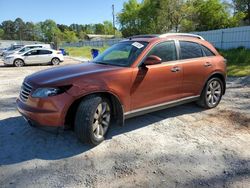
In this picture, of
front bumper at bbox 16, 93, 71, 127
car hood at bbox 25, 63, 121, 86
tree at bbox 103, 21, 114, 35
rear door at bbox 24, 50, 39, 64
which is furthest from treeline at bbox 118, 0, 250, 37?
tree at bbox 103, 21, 114, 35

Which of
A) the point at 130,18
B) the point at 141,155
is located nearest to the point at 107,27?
the point at 130,18

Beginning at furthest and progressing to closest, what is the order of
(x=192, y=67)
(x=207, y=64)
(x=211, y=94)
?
(x=211, y=94), (x=207, y=64), (x=192, y=67)

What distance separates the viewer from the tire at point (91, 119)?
4238 millimetres

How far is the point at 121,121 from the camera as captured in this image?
4.83 m

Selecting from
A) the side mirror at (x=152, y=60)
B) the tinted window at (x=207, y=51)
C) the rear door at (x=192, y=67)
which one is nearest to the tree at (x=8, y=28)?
the tinted window at (x=207, y=51)

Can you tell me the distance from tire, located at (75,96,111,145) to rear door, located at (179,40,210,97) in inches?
78.1

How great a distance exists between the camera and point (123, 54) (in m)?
5.46

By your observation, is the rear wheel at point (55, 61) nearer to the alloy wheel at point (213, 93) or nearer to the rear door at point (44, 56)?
the rear door at point (44, 56)

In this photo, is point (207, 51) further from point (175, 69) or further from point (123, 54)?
point (123, 54)

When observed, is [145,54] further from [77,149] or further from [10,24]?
[10,24]

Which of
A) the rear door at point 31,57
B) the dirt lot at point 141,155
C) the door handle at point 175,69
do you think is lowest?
the dirt lot at point 141,155

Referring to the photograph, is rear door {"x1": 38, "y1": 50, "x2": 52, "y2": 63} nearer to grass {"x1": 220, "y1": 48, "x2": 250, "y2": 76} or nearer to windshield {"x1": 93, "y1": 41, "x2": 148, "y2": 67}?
grass {"x1": 220, "y1": 48, "x2": 250, "y2": 76}

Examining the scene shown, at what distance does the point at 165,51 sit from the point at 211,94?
175cm

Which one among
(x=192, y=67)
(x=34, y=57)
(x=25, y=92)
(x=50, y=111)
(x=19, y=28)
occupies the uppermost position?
(x=19, y=28)
